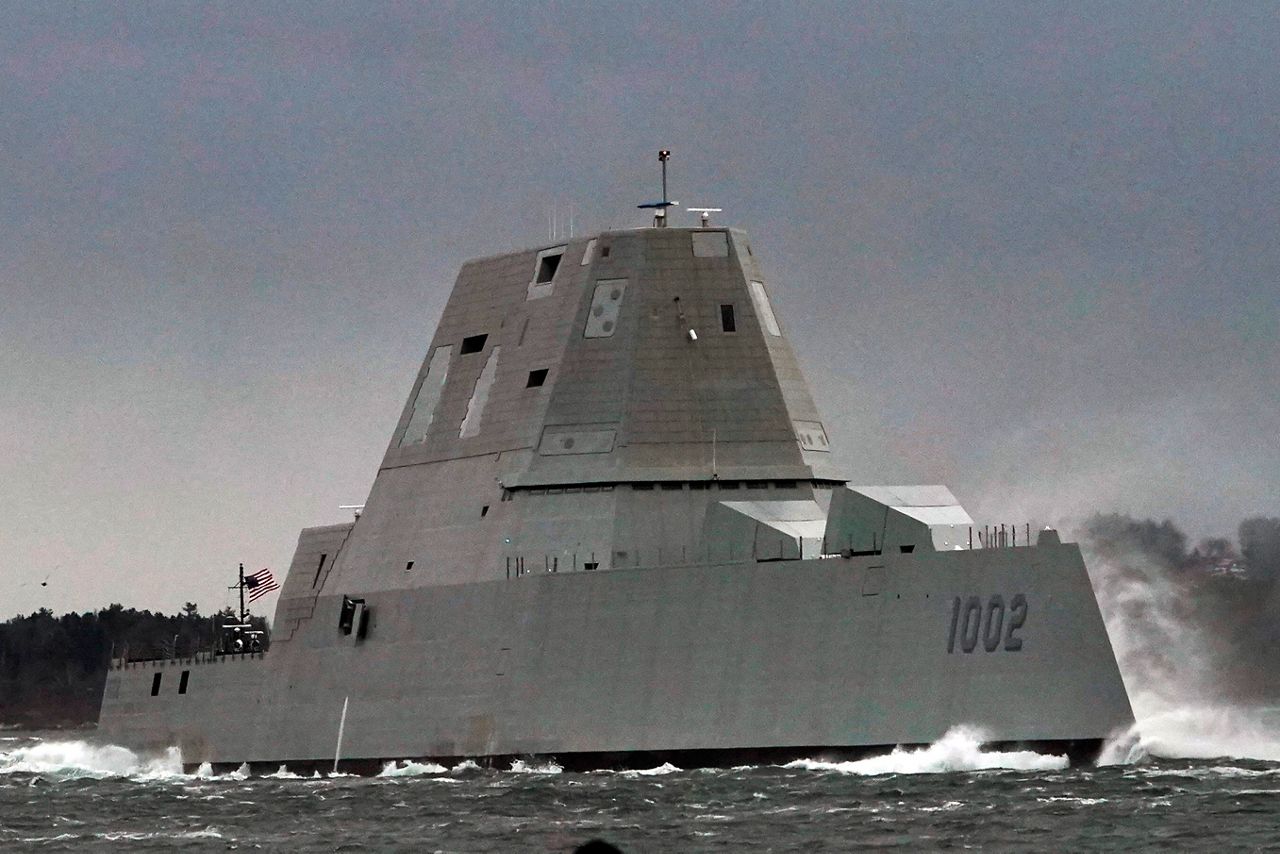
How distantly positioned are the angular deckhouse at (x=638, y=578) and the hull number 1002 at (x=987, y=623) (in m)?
0.03

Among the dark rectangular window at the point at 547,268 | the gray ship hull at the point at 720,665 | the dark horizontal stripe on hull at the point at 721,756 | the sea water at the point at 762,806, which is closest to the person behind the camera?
the sea water at the point at 762,806

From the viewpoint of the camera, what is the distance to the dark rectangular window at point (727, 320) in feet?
135

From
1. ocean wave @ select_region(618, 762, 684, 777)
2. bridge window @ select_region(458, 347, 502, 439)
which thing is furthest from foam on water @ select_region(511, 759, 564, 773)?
bridge window @ select_region(458, 347, 502, 439)

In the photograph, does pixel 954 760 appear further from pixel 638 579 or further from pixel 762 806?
pixel 638 579

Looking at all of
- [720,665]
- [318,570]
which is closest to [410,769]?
[318,570]

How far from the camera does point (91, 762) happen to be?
4962 cm

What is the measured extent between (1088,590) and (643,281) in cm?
897

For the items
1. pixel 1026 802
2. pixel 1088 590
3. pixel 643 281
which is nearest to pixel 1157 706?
pixel 1088 590

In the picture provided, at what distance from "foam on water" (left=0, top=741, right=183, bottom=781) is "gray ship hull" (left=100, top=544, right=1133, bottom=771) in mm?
4310

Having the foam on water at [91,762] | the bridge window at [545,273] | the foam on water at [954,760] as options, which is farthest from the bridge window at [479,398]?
the foam on water at [954,760]

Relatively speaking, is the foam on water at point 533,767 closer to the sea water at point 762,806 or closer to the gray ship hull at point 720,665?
the sea water at point 762,806

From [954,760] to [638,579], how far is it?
5237 millimetres

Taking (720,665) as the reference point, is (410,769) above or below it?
below

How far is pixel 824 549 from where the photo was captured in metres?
37.4
